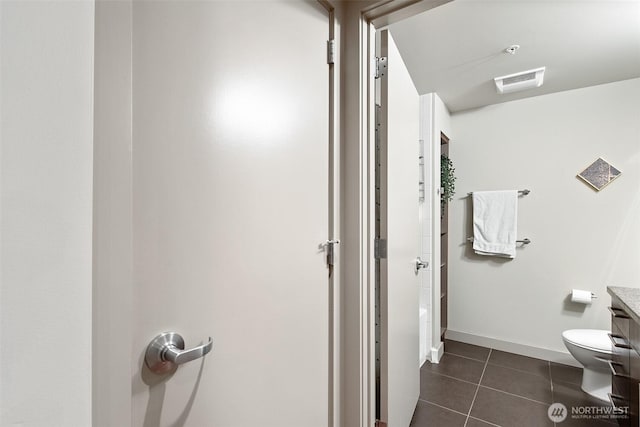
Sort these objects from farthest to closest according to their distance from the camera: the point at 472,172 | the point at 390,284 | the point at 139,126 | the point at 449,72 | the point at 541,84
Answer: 1. the point at 472,172
2. the point at 541,84
3. the point at 449,72
4. the point at 390,284
5. the point at 139,126

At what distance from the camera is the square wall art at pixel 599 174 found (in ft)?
7.95

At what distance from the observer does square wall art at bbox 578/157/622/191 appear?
2422mm

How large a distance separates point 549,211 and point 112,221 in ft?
10.7

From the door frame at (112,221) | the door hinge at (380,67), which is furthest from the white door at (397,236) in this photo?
the door frame at (112,221)

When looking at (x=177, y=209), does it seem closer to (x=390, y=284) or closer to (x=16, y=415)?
(x=16, y=415)

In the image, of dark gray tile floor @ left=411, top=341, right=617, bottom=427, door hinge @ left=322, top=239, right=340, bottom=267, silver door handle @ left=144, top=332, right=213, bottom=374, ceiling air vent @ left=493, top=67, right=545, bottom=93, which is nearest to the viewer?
silver door handle @ left=144, top=332, right=213, bottom=374

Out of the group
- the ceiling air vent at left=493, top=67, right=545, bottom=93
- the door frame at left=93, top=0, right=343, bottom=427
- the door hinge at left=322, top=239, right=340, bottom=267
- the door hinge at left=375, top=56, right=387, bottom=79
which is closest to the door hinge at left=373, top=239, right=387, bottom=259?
the door hinge at left=322, top=239, right=340, bottom=267

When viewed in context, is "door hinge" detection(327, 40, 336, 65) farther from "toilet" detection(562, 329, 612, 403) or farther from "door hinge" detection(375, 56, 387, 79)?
"toilet" detection(562, 329, 612, 403)

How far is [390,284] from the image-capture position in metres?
1.32

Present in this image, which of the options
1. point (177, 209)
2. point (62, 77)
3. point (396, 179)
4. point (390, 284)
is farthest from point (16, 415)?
point (396, 179)

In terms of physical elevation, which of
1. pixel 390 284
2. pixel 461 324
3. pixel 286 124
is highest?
pixel 286 124

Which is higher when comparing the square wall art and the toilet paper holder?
the square wall art

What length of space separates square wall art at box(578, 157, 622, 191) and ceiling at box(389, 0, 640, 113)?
0.68 metres

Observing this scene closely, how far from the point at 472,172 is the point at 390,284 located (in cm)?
221
